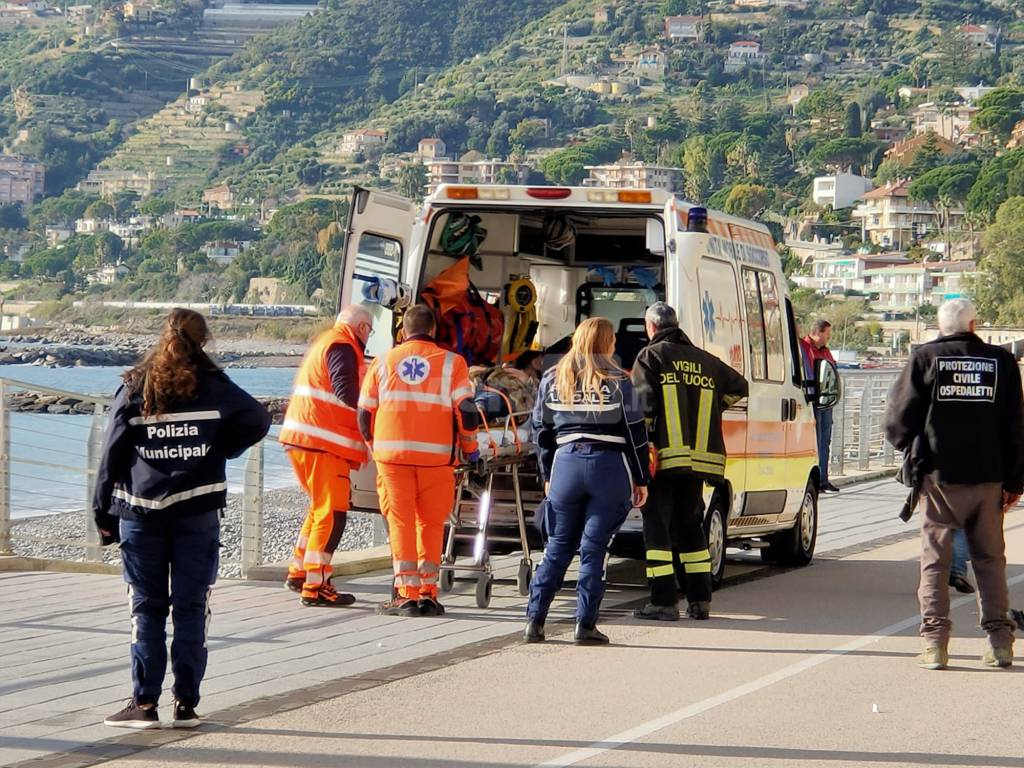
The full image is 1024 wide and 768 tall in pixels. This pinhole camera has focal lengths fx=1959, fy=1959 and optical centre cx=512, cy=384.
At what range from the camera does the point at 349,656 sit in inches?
352

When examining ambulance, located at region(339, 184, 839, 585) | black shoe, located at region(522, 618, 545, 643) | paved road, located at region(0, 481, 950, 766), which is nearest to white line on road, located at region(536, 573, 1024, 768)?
paved road, located at region(0, 481, 950, 766)

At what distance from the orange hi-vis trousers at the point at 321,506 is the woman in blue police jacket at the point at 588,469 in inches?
61.5

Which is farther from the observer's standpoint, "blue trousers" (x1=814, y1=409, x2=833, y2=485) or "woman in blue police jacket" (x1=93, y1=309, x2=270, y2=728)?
"blue trousers" (x1=814, y1=409, x2=833, y2=485)

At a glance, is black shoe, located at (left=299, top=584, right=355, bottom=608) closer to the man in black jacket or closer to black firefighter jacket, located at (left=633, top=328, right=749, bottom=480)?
black firefighter jacket, located at (left=633, top=328, right=749, bottom=480)

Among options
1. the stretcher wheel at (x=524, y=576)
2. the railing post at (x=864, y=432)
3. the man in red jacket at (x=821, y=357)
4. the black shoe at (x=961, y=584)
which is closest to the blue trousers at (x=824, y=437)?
the man in red jacket at (x=821, y=357)

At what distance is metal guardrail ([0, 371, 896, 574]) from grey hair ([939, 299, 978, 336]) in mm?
4665

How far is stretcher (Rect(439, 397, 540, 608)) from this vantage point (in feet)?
34.5

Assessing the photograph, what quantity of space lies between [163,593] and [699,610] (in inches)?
154

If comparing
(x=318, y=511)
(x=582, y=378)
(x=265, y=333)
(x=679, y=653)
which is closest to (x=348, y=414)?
(x=318, y=511)

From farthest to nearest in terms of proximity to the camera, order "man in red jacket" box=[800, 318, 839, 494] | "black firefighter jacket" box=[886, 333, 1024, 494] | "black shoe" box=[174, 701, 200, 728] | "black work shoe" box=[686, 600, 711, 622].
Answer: "man in red jacket" box=[800, 318, 839, 494] < "black work shoe" box=[686, 600, 711, 622] < "black firefighter jacket" box=[886, 333, 1024, 494] < "black shoe" box=[174, 701, 200, 728]

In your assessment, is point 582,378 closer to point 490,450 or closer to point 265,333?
point 490,450

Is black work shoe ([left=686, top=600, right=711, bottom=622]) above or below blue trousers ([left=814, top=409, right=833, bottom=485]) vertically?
below

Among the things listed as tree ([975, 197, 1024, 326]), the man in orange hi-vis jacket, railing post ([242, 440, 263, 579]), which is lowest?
railing post ([242, 440, 263, 579])

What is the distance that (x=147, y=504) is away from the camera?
710cm
